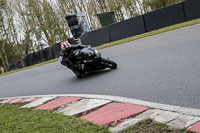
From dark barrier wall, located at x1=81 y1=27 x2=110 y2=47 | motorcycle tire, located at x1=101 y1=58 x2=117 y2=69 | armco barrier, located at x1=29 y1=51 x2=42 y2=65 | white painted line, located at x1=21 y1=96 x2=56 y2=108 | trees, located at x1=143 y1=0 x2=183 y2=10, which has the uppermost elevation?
trees, located at x1=143 y1=0 x2=183 y2=10

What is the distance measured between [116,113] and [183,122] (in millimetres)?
1257

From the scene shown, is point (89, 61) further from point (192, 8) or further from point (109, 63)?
point (192, 8)

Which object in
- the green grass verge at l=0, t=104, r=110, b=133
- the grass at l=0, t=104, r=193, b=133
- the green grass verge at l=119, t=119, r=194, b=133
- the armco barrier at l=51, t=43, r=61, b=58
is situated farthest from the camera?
the armco barrier at l=51, t=43, r=61, b=58

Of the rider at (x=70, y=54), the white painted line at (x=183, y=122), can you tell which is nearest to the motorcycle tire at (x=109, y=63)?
the rider at (x=70, y=54)

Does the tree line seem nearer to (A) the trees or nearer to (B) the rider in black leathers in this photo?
(A) the trees

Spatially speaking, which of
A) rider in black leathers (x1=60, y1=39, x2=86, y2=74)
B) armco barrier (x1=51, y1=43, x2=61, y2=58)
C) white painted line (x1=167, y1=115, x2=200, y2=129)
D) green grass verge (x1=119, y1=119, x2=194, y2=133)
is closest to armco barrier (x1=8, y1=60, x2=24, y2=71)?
armco barrier (x1=51, y1=43, x2=61, y2=58)

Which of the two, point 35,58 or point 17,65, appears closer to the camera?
point 35,58

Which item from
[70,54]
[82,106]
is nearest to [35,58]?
[70,54]

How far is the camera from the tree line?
4103 cm

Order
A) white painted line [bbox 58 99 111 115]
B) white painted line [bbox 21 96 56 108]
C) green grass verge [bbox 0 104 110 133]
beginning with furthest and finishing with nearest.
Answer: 1. white painted line [bbox 21 96 56 108]
2. white painted line [bbox 58 99 111 115]
3. green grass verge [bbox 0 104 110 133]

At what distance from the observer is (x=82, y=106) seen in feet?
18.6

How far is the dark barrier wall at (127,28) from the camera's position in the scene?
62.3ft

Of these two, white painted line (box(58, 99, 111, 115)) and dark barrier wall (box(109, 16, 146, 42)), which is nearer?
white painted line (box(58, 99, 111, 115))

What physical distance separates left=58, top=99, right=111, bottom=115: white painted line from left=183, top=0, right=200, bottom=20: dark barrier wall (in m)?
12.1
